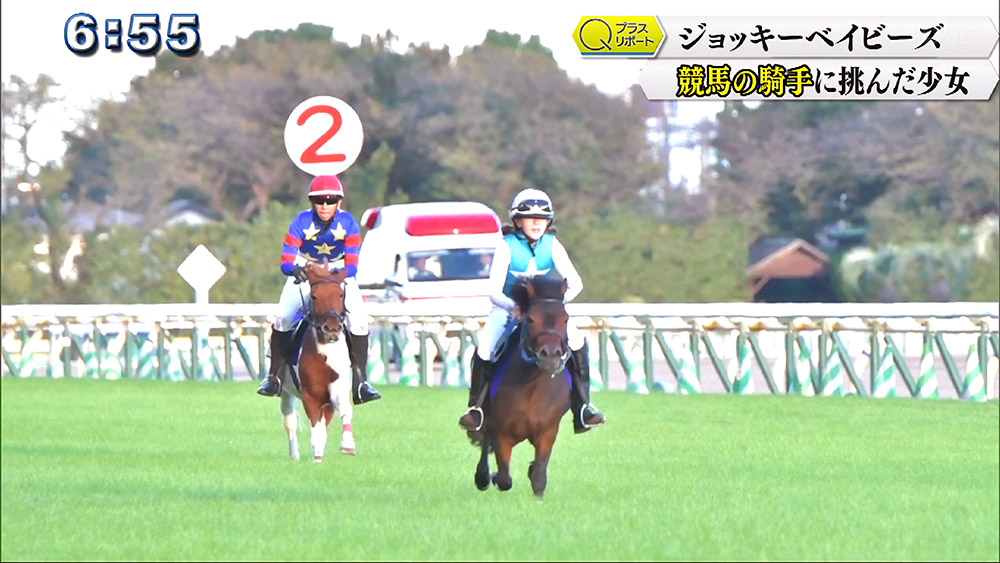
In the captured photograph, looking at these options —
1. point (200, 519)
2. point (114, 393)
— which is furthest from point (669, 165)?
point (200, 519)

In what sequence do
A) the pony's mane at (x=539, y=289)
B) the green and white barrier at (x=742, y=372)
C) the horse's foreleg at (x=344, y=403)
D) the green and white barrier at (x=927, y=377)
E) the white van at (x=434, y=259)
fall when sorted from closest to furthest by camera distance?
1. the pony's mane at (x=539, y=289)
2. the horse's foreleg at (x=344, y=403)
3. the green and white barrier at (x=927, y=377)
4. the green and white barrier at (x=742, y=372)
5. the white van at (x=434, y=259)

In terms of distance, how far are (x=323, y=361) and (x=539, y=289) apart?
316cm

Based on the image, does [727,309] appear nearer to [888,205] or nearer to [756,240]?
[888,205]

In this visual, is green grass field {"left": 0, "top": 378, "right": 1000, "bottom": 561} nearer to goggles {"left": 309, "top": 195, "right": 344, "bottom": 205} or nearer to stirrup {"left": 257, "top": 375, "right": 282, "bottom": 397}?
stirrup {"left": 257, "top": 375, "right": 282, "bottom": 397}

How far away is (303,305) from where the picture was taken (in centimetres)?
1398

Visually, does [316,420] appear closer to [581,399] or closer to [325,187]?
[325,187]

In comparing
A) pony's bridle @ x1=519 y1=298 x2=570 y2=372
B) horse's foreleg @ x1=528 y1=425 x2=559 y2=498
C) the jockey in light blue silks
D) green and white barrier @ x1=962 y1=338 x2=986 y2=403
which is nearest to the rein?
the jockey in light blue silks

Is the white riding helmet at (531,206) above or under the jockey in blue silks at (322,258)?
above

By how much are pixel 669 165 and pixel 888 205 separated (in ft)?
33.7

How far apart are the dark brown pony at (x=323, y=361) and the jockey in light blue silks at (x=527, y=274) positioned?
1613 mm

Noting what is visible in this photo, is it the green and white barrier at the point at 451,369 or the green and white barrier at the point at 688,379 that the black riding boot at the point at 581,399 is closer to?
the green and white barrier at the point at 688,379

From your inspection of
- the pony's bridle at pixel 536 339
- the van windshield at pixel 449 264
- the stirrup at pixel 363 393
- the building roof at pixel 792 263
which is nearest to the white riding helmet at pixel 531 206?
the pony's bridle at pixel 536 339

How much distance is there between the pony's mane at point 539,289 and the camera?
36.7 ft

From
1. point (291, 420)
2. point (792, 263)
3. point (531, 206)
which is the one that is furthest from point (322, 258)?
point (792, 263)
